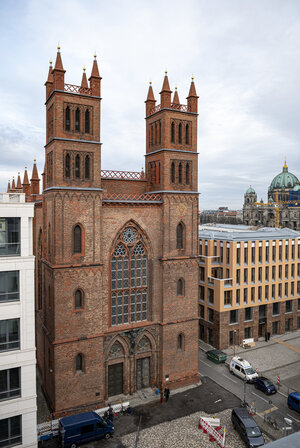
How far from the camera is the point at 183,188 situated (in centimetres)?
3819

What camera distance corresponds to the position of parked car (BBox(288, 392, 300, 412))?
3388 cm

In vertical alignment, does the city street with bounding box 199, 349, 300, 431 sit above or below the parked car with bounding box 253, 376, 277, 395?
below

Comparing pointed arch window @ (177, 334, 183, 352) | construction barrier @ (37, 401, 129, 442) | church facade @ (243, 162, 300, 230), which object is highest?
church facade @ (243, 162, 300, 230)

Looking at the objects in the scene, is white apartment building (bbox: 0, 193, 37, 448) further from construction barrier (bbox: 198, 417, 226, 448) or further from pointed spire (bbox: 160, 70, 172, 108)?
pointed spire (bbox: 160, 70, 172, 108)

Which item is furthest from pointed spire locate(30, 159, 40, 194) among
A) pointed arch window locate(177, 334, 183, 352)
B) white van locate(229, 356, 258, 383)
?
white van locate(229, 356, 258, 383)

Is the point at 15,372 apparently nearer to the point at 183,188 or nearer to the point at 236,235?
the point at 183,188

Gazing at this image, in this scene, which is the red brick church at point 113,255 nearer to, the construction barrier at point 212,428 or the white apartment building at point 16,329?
the white apartment building at point 16,329

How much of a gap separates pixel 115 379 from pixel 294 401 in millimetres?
17712

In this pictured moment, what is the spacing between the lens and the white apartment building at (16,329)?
2473 centimetres

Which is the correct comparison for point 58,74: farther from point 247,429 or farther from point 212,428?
point 247,429

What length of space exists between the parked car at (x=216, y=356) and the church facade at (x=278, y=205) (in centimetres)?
11051

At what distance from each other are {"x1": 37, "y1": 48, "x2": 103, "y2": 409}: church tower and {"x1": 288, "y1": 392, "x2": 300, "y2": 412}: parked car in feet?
61.8

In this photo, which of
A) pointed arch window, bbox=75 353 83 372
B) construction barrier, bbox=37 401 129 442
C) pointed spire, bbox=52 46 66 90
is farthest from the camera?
pointed arch window, bbox=75 353 83 372

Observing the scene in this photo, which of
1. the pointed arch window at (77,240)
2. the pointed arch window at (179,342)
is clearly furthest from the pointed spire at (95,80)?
the pointed arch window at (179,342)
